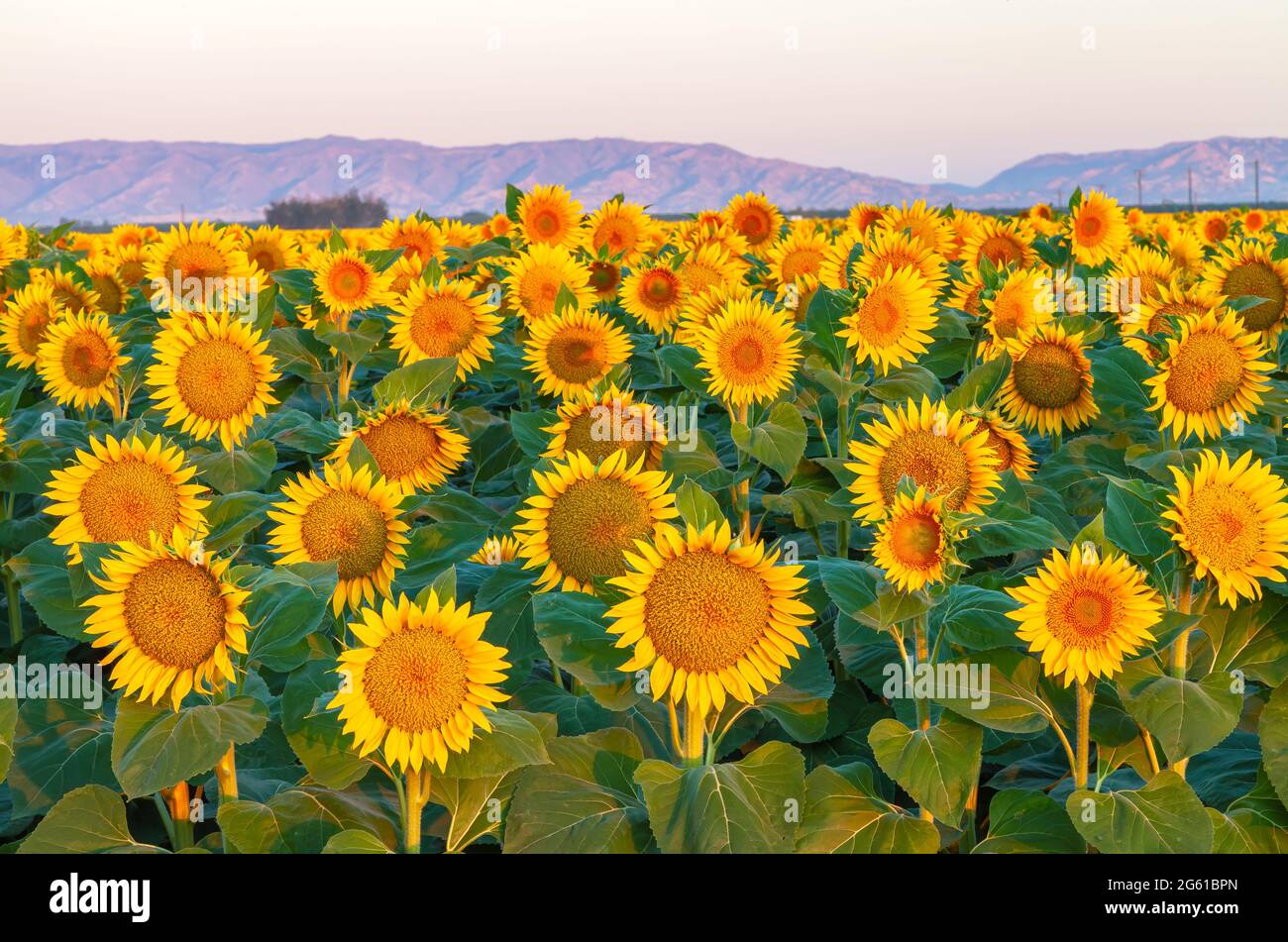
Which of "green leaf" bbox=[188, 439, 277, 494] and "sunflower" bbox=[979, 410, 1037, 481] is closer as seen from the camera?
"sunflower" bbox=[979, 410, 1037, 481]

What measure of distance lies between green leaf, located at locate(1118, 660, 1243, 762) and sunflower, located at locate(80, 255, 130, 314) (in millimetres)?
7536

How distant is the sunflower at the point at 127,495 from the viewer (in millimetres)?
4086

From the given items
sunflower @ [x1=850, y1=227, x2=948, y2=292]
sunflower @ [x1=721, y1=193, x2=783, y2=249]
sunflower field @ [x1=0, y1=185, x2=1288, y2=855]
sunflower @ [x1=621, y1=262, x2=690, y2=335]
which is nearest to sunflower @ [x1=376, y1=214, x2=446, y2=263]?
sunflower @ [x1=621, y1=262, x2=690, y2=335]

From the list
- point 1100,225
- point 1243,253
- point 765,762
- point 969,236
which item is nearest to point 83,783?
point 765,762

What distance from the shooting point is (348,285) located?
22.4 feet

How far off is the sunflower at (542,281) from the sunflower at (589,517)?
338cm

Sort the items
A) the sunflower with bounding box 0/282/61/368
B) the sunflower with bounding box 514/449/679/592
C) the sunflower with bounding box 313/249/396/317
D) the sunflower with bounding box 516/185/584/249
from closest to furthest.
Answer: the sunflower with bounding box 514/449/679/592
the sunflower with bounding box 313/249/396/317
the sunflower with bounding box 0/282/61/368
the sunflower with bounding box 516/185/584/249

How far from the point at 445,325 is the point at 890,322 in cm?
254

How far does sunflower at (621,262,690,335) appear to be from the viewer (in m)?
7.31

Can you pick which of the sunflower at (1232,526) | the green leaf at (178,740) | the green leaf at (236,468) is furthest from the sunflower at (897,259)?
the green leaf at (178,740)

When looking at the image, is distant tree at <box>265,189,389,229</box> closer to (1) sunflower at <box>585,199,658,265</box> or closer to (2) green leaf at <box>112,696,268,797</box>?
(1) sunflower at <box>585,199,658,265</box>

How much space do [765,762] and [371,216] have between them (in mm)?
88220

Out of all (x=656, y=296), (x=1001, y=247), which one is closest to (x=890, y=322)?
(x=656, y=296)

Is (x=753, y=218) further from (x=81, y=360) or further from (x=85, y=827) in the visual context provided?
(x=85, y=827)
